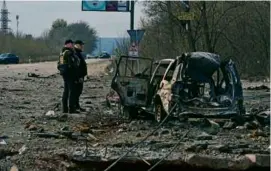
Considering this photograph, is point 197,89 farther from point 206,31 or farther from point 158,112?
point 206,31

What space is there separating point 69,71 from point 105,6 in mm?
22470

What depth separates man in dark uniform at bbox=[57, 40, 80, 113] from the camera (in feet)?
47.9

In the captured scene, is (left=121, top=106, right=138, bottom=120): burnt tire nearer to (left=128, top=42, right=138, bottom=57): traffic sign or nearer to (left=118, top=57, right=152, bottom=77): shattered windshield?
(left=118, top=57, right=152, bottom=77): shattered windshield

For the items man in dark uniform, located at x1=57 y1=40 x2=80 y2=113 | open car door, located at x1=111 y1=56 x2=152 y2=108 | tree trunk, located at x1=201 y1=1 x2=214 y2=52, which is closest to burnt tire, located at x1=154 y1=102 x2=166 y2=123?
open car door, located at x1=111 y1=56 x2=152 y2=108

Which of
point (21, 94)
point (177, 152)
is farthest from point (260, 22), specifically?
point (177, 152)

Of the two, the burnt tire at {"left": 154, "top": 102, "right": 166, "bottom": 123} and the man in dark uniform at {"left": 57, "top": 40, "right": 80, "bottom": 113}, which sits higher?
the man in dark uniform at {"left": 57, "top": 40, "right": 80, "bottom": 113}

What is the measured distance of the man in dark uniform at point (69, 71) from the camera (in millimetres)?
14586

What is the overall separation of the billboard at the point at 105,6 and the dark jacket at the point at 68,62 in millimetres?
19581

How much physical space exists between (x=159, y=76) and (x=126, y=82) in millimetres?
805

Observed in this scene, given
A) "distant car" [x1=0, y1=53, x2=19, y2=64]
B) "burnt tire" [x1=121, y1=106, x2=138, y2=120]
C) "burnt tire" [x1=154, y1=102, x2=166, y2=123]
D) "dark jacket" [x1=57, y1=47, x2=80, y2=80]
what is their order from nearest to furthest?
"burnt tire" [x1=154, y1=102, x2=166, y2=123] < "burnt tire" [x1=121, y1=106, x2=138, y2=120] < "dark jacket" [x1=57, y1=47, x2=80, y2=80] < "distant car" [x1=0, y1=53, x2=19, y2=64]

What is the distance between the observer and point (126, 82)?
1414cm

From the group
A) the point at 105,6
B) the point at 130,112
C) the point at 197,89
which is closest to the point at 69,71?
the point at 130,112

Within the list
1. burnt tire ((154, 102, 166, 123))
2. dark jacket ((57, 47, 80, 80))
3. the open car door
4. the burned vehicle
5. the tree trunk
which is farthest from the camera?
the tree trunk

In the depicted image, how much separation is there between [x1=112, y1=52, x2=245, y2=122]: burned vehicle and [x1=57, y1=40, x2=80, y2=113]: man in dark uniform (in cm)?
212
